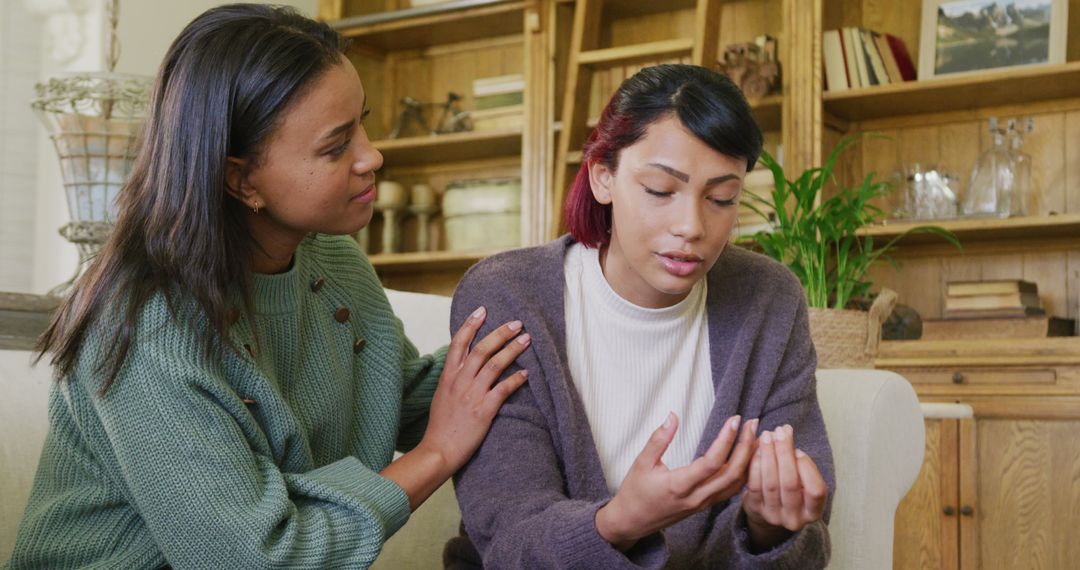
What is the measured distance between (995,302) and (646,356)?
6.80ft

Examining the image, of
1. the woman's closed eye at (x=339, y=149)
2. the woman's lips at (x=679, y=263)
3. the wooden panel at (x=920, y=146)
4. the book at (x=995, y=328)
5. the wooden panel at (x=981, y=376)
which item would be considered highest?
the wooden panel at (x=920, y=146)

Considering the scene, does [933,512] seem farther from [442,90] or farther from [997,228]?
[442,90]

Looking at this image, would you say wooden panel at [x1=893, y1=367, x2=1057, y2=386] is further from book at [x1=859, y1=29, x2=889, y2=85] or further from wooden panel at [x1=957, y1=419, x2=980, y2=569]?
book at [x1=859, y1=29, x2=889, y2=85]

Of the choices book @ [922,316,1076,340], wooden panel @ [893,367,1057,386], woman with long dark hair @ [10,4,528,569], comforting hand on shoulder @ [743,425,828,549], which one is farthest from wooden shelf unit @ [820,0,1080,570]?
woman with long dark hair @ [10,4,528,569]

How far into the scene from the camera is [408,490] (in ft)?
4.23

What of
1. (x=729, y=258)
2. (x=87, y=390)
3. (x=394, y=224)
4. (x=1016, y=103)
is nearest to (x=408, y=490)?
(x=87, y=390)

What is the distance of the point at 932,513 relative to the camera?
3029 millimetres

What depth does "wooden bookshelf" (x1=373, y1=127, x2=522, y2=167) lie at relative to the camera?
13.5 ft

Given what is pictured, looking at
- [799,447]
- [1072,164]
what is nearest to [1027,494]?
[1072,164]

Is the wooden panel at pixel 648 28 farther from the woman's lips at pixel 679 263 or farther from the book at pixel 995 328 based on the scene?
the woman's lips at pixel 679 263

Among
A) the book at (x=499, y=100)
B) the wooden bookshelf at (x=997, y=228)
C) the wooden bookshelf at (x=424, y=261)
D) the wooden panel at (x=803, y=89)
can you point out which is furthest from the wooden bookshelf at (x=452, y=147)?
the wooden bookshelf at (x=997, y=228)

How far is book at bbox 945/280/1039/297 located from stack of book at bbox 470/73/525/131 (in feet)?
5.19

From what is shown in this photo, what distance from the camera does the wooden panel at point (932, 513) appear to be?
299cm

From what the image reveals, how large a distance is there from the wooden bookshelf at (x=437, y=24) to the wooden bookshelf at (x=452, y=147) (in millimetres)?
399
